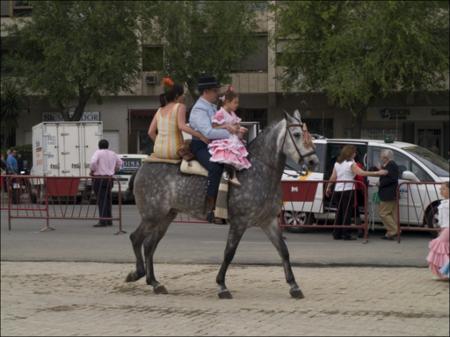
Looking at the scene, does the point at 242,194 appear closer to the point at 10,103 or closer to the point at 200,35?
the point at 200,35

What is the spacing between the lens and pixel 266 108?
1735 inches

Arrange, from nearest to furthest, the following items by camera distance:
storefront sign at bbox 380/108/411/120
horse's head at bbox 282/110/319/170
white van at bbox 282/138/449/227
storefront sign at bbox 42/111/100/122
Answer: horse's head at bbox 282/110/319/170
white van at bbox 282/138/449/227
storefront sign at bbox 380/108/411/120
storefront sign at bbox 42/111/100/122

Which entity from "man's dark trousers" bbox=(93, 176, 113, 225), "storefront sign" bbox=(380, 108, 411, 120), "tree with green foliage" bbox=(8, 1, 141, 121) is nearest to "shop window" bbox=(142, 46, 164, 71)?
"tree with green foliage" bbox=(8, 1, 141, 121)

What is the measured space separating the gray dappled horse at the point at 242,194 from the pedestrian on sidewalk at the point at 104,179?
24.8 feet

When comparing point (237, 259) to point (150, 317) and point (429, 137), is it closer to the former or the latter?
point (150, 317)

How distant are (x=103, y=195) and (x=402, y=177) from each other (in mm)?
6255

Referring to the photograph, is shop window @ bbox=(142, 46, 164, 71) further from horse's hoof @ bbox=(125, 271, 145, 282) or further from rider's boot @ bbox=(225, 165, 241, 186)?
rider's boot @ bbox=(225, 165, 241, 186)

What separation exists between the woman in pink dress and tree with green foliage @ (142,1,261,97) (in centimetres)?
2795

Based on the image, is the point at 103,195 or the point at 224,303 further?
the point at 103,195

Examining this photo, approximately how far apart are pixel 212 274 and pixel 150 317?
2.99m

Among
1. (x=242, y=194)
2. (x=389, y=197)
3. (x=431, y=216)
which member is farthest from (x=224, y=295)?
(x=431, y=216)

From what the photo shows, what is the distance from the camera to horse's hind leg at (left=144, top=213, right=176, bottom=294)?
10.1 meters

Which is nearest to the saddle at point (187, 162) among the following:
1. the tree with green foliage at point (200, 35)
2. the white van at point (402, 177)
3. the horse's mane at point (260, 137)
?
the horse's mane at point (260, 137)

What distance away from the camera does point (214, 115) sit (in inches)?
389
